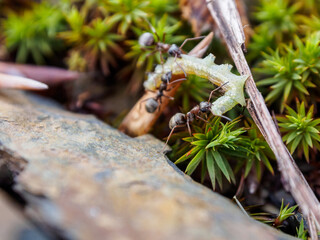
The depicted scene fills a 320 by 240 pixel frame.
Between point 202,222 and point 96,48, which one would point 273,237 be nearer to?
point 202,222

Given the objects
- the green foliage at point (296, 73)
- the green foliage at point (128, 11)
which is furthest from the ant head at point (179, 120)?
the green foliage at point (128, 11)

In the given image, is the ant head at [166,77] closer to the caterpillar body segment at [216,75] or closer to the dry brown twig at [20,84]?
the caterpillar body segment at [216,75]

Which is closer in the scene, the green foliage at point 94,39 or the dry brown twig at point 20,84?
the dry brown twig at point 20,84

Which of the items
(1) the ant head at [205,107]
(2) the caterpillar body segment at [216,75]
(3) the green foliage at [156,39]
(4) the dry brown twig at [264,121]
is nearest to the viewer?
(4) the dry brown twig at [264,121]

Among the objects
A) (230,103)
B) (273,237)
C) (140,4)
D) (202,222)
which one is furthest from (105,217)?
(140,4)

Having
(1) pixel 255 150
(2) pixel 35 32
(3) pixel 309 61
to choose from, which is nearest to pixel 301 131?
(1) pixel 255 150
